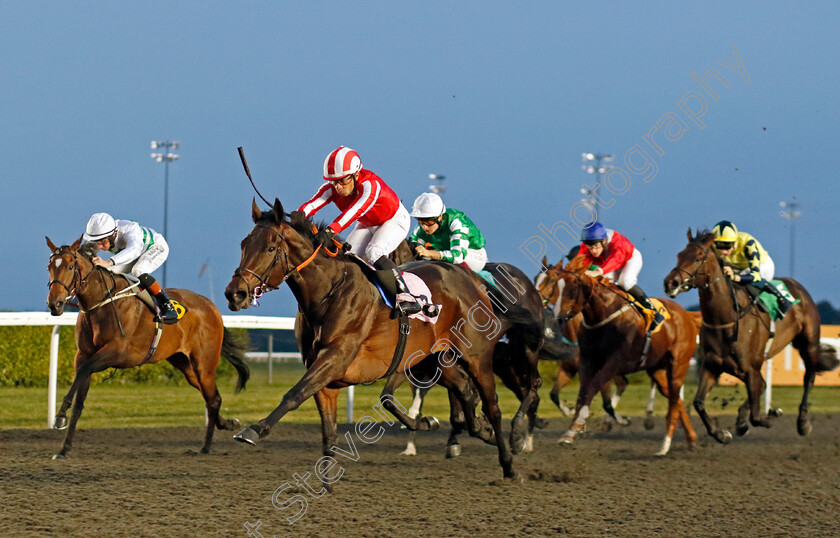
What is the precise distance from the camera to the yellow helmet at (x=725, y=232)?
905 centimetres

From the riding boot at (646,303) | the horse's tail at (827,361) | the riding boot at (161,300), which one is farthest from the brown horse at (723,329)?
the riding boot at (161,300)

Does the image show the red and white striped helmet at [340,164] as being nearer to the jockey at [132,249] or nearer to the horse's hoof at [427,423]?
the horse's hoof at [427,423]

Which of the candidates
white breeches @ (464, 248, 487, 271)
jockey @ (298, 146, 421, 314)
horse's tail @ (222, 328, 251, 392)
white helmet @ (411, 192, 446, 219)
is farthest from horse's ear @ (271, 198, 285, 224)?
horse's tail @ (222, 328, 251, 392)

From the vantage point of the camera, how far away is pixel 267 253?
14.9 ft

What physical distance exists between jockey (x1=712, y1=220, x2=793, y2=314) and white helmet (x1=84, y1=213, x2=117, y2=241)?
537 cm

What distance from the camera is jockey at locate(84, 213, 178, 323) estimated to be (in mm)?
7332

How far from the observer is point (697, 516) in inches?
193

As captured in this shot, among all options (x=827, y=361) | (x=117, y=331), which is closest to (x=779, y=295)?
(x=827, y=361)

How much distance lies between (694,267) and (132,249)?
473 cm

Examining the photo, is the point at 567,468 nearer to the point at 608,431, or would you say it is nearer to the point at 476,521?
the point at 476,521

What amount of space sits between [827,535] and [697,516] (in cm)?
67

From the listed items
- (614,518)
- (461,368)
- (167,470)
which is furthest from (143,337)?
(614,518)

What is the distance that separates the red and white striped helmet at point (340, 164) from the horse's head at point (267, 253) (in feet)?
1.35

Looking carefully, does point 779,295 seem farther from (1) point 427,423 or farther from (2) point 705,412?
(1) point 427,423
